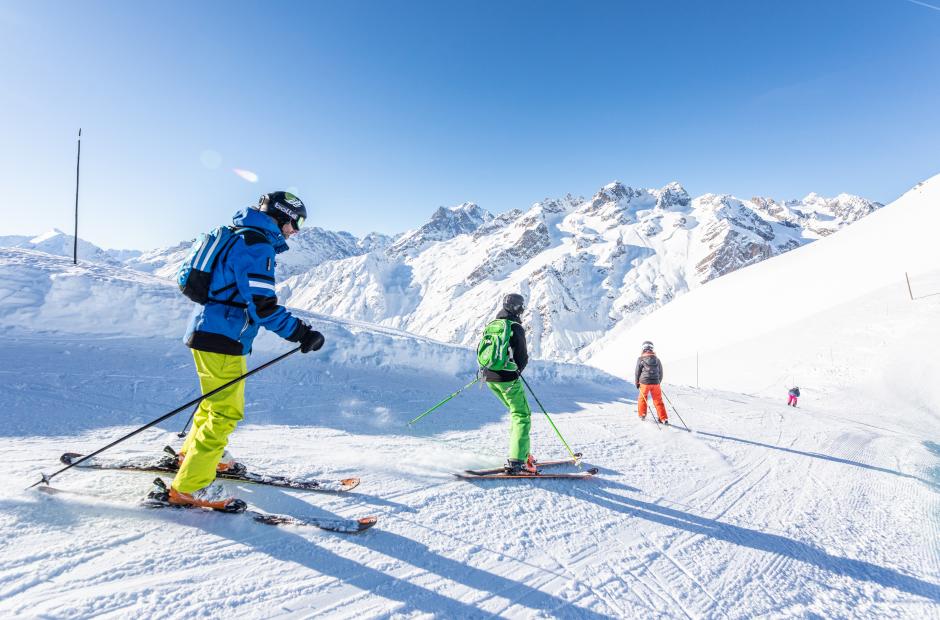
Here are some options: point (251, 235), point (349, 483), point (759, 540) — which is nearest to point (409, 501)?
point (349, 483)

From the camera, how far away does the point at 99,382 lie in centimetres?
596

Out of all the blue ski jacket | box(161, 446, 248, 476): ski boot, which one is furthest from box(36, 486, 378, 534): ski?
the blue ski jacket

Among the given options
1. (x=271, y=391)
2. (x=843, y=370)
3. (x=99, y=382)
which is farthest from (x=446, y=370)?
(x=843, y=370)

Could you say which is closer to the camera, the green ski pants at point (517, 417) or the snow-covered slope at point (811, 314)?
the green ski pants at point (517, 417)

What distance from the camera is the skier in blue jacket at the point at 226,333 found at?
3.06 meters

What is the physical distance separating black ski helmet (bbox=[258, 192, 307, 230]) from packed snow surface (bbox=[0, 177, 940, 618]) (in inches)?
92.4

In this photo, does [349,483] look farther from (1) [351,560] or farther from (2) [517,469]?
(2) [517,469]

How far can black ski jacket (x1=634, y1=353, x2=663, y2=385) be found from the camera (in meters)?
8.30

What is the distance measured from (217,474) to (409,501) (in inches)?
66.0

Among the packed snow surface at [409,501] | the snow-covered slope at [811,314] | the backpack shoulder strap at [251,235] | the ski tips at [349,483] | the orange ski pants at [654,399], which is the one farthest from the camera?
the snow-covered slope at [811,314]

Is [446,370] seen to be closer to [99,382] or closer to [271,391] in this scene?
[271,391]

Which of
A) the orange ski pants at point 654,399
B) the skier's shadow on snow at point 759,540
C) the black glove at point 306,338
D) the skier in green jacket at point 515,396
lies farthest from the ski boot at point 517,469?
the orange ski pants at point 654,399

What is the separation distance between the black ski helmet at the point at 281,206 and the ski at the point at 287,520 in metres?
2.31

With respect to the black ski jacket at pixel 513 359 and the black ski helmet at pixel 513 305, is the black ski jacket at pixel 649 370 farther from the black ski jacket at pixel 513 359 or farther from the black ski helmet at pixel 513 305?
the black ski jacket at pixel 513 359
